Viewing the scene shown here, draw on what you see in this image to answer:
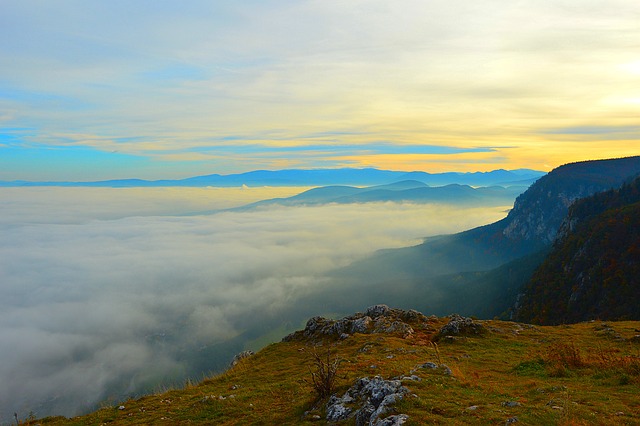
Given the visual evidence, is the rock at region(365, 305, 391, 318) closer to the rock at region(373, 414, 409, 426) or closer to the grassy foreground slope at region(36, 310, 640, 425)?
the grassy foreground slope at region(36, 310, 640, 425)

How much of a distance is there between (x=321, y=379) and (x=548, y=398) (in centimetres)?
964

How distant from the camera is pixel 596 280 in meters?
160

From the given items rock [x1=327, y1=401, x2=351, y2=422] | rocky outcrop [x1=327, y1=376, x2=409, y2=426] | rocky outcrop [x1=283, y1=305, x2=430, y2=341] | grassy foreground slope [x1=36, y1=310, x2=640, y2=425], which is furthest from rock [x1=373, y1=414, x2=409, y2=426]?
rocky outcrop [x1=283, y1=305, x2=430, y2=341]

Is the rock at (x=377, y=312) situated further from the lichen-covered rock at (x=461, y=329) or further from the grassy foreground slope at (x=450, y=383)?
the lichen-covered rock at (x=461, y=329)

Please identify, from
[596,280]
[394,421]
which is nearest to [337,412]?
[394,421]

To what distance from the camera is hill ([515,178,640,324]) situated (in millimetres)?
144125

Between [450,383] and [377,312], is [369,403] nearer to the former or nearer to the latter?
[450,383]

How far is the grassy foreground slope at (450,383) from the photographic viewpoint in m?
12.0

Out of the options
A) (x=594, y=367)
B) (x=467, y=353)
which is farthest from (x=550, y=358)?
(x=467, y=353)

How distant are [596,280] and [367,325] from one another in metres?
169

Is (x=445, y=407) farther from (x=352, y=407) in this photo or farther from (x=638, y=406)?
(x=638, y=406)

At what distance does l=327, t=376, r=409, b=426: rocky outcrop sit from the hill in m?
159

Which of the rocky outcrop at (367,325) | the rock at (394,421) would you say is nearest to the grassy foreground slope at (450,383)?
the rock at (394,421)

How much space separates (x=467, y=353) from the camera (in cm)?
2859
